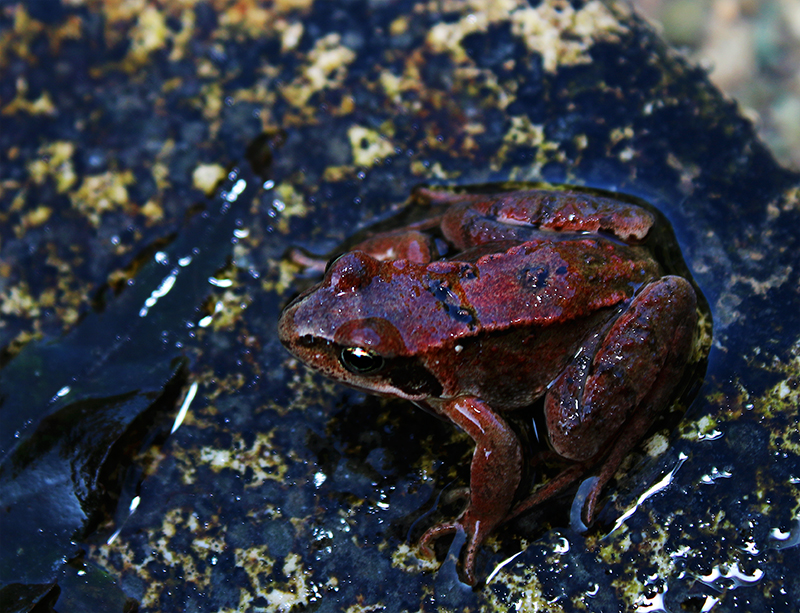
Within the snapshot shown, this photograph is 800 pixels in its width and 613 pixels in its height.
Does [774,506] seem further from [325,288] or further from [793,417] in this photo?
[325,288]

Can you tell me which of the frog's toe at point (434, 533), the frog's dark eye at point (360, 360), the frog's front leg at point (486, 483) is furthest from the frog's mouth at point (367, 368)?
the frog's toe at point (434, 533)

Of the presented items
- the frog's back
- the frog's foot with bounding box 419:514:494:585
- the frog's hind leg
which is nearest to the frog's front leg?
the frog's foot with bounding box 419:514:494:585

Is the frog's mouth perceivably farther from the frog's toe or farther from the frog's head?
the frog's toe

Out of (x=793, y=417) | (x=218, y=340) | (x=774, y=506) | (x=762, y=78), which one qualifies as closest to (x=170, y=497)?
(x=218, y=340)

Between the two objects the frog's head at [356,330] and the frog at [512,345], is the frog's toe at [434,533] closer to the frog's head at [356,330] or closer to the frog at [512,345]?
the frog at [512,345]

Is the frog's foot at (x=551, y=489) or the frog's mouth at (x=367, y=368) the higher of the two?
the frog's mouth at (x=367, y=368)

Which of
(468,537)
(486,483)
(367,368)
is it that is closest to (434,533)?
(468,537)
